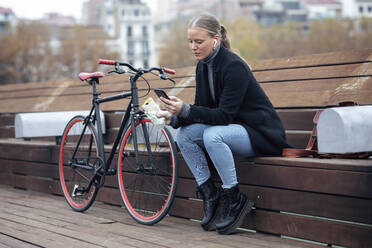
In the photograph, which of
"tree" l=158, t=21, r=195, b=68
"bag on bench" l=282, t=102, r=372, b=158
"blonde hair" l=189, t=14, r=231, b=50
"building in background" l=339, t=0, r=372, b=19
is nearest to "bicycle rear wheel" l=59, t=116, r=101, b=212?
"blonde hair" l=189, t=14, r=231, b=50

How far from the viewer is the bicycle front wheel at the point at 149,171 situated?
3.93 meters

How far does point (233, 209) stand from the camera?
3.59 meters

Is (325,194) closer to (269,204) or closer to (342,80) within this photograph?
(269,204)

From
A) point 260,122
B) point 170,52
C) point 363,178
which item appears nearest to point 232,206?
point 260,122

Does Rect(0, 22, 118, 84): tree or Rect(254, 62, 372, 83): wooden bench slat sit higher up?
Rect(0, 22, 118, 84): tree

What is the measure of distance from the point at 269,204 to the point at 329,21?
7269 cm

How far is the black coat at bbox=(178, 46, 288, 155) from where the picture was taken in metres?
3.60

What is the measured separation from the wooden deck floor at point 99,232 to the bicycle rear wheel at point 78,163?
11cm

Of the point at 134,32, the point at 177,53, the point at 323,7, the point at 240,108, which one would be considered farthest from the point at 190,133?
the point at 323,7

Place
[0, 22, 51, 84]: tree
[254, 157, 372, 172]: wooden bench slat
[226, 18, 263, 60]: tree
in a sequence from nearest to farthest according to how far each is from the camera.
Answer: [254, 157, 372, 172]: wooden bench slat < [0, 22, 51, 84]: tree < [226, 18, 263, 60]: tree

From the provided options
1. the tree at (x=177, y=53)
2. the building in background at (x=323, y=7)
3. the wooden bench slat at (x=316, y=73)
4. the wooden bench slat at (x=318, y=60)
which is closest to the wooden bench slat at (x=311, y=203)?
the wooden bench slat at (x=316, y=73)

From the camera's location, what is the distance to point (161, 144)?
412 cm

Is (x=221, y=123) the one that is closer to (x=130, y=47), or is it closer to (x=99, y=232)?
(x=99, y=232)

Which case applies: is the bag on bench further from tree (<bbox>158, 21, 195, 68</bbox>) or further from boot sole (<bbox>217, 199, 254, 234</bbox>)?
tree (<bbox>158, 21, 195, 68</bbox>)
